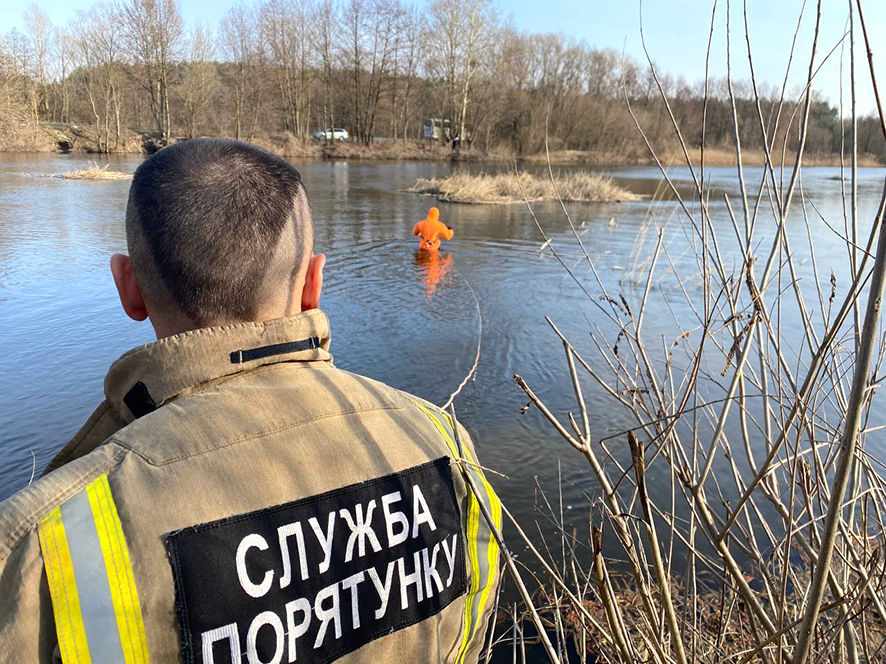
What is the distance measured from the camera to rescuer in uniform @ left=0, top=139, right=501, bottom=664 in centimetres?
86

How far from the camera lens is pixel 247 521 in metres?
1.01

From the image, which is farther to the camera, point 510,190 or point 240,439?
point 510,190

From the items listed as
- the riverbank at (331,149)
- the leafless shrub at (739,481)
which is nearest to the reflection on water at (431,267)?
the leafless shrub at (739,481)

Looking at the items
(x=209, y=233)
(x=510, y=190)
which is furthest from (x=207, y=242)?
(x=510, y=190)

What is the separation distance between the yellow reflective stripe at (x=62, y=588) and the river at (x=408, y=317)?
1.76 metres

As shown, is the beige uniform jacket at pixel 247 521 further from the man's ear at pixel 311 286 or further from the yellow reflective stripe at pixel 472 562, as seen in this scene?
the man's ear at pixel 311 286

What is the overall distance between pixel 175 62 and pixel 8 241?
3613 cm

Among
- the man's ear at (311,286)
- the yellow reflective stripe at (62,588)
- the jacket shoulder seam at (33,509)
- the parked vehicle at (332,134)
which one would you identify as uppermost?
the parked vehicle at (332,134)

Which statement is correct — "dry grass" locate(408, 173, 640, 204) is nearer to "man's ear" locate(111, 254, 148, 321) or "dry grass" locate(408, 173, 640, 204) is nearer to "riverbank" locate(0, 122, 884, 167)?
"riverbank" locate(0, 122, 884, 167)

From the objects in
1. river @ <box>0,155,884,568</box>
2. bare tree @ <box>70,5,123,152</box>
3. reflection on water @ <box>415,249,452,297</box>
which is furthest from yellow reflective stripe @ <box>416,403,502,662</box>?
bare tree @ <box>70,5,123,152</box>

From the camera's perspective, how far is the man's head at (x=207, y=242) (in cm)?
125

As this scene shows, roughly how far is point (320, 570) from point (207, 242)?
2.29 ft

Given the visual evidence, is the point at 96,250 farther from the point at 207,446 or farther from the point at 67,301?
the point at 207,446

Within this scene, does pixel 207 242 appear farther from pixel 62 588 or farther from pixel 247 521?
pixel 62 588
